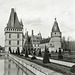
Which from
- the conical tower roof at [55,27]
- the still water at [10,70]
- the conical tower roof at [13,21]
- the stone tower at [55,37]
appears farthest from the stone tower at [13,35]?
the still water at [10,70]

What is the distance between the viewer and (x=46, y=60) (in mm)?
13258

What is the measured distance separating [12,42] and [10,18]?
353 inches

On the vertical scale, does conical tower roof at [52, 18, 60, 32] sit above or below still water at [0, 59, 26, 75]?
above

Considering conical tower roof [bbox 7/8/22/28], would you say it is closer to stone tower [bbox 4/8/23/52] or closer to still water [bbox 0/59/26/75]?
stone tower [bbox 4/8/23/52]

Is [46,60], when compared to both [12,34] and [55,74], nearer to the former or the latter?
[55,74]

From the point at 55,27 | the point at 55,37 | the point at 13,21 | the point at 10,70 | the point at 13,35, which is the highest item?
the point at 13,21

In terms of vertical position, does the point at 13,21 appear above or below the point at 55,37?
above

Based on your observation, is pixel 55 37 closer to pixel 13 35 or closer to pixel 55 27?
pixel 55 27

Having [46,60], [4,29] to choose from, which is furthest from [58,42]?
[46,60]

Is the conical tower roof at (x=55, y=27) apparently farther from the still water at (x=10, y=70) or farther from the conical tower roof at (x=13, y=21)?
the still water at (x=10, y=70)

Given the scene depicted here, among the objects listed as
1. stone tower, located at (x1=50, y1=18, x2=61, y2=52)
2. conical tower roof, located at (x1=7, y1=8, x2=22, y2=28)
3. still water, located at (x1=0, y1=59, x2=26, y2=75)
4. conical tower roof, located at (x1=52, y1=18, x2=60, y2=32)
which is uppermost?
conical tower roof, located at (x1=7, y1=8, x2=22, y2=28)

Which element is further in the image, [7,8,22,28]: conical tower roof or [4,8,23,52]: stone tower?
[7,8,22,28]: conical tower roof

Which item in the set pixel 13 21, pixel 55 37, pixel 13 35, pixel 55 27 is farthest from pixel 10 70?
pixel 13 21

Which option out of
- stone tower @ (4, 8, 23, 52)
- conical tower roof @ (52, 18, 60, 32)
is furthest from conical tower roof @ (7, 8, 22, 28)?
conical tower roof @ (52, 18, 60, 32)
